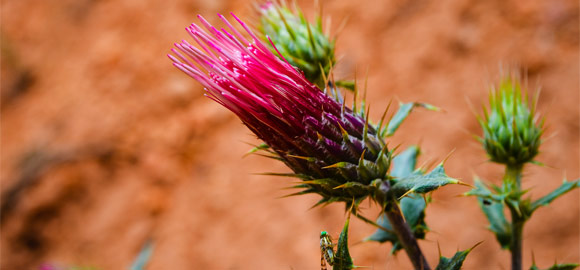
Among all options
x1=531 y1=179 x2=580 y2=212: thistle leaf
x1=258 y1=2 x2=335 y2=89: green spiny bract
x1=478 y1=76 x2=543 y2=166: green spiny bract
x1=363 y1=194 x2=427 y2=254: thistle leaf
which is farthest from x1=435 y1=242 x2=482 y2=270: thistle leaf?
x1=258 y1=2 x2=335 y2=89: green spiny bract

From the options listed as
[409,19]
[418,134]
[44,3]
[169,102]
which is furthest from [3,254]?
[409,19]

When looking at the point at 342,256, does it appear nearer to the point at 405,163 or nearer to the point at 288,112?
the point at 288,112

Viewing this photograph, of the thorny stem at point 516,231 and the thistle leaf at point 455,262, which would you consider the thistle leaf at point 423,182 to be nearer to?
the thistle leaf at point 455,262

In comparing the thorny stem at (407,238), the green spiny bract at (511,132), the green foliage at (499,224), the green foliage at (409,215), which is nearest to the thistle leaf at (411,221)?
the green foliage at (409,215)

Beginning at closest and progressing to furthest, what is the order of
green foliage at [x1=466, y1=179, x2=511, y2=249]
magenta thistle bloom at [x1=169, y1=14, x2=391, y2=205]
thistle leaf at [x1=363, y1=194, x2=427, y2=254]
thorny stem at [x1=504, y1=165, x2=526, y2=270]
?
magenta thistle bloom at [x1=169, y1=14, x2=391, y2=205]
thistle leaf at [x1=363, y1=194, x2=427, y2=254]
thorny stem at [x1=504, y1=165, x2=526, y2=270]
green foliage at [x1=466, y1=179, x2=511, y2=249]

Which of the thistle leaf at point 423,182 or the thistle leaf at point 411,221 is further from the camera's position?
the thistle leaf at point 411,221

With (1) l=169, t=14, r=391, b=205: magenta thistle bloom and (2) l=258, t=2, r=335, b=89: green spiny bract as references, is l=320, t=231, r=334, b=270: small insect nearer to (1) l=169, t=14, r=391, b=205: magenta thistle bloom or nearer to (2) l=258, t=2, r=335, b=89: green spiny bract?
(1) l=169, t=14, r=391, b=205: magenta thistle bloom
